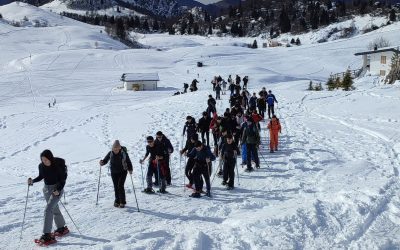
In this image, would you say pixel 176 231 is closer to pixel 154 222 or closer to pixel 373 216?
pixel 154 222

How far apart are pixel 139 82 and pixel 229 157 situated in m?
46.1

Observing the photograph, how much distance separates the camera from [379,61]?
60.7 meters

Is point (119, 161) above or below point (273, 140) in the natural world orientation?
above

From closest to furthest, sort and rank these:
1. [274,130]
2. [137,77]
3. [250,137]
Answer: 1. [250,137]
2. [274,130]
3. [137,77]

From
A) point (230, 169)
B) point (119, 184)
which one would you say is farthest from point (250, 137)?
point (119, 184)

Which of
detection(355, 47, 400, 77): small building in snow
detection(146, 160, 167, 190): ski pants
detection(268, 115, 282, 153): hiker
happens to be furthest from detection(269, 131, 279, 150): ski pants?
detection(355, 47, 400, 77): small building in snow

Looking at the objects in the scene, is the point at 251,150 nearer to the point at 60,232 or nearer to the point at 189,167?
the point at 189,167

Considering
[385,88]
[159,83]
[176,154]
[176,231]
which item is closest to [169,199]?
[176,231]

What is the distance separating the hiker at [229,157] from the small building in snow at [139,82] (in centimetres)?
4466

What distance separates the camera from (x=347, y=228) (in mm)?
8766

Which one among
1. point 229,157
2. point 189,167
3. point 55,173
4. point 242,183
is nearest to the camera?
point 55,173

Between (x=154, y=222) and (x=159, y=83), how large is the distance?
172 ft

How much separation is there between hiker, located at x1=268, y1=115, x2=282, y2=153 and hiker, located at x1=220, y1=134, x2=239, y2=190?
Result: 472 cm

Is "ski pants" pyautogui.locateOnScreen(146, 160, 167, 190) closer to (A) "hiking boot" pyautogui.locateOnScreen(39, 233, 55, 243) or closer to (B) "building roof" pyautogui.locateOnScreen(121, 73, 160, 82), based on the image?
(A) "hiking boot" pyautogui.locateOnScreen(39, 233, 55, 243)
